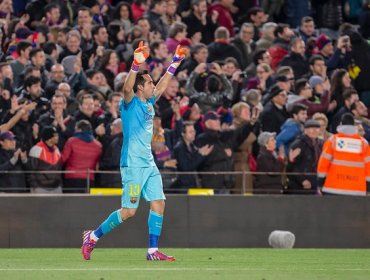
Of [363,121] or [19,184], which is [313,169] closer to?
[363,121]

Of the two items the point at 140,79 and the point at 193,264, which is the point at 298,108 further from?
the point at 193,264

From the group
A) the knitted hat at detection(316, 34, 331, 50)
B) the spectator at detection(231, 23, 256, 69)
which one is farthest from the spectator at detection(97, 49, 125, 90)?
the knitted hat at detection(316, 34, 331, 50)

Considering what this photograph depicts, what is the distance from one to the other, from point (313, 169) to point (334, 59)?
518cm

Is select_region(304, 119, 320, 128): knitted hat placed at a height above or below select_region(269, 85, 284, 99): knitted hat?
below

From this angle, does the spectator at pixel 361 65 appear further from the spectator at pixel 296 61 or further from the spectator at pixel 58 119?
the spectator at pixel 58 119

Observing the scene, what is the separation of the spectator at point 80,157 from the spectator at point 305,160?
123 inches

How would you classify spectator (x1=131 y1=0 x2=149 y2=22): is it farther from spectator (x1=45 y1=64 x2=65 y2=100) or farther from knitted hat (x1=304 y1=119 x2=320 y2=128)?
knitted hat (x1=304 y1=119 x2=320 y2=128)

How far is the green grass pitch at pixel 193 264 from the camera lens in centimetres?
1410

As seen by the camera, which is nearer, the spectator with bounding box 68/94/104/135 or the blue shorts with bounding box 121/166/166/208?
the blue shorts with bounding box 121/166/166/208

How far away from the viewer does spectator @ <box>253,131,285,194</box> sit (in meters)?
21.1

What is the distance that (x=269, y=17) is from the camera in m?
29.0

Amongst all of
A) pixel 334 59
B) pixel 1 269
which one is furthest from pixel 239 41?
pixel 1 269

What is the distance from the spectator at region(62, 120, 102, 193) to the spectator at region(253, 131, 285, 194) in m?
2.60

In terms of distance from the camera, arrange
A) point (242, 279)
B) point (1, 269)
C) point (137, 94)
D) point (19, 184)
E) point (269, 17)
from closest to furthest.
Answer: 1. point (242, 279)
2. point (1, 269)
3. point (137, 94)
4. point (19, 184)
5. point (269, 17)
